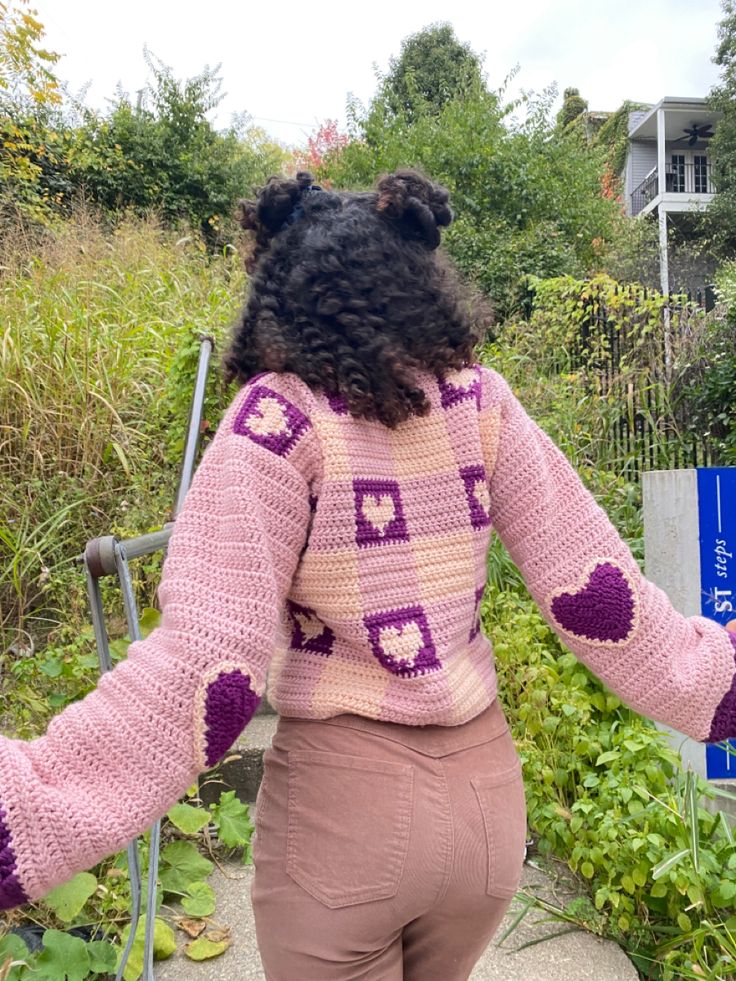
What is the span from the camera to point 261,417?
993mm

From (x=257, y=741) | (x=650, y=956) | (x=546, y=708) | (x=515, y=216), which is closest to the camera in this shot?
(x=650, y=956)

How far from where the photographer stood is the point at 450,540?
109cm

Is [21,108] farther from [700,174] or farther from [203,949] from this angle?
[700,174]

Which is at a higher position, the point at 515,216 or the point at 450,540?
the point at 515,216

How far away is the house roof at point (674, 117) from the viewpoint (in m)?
21.4

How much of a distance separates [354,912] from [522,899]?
1.51m

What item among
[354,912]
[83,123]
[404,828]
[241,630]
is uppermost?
[83,123]

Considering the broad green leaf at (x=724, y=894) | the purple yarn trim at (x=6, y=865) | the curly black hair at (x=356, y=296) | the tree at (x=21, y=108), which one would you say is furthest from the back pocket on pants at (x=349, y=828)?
the tree at (x=21, y=108)

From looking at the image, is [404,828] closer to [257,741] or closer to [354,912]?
[354,912]

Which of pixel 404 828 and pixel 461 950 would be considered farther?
pixel 461 950

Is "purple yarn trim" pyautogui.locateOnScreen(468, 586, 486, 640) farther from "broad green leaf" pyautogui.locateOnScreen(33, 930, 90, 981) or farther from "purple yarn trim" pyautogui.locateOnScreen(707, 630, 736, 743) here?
"broad green leaf" pyautogui.locateOnScreen(33, 930, 90, 981)

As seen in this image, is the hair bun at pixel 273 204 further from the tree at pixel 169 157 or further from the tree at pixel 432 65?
the tree at pixel 432 65

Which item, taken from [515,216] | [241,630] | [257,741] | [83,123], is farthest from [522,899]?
[83,123]

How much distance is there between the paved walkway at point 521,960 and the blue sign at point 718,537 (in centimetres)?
75
